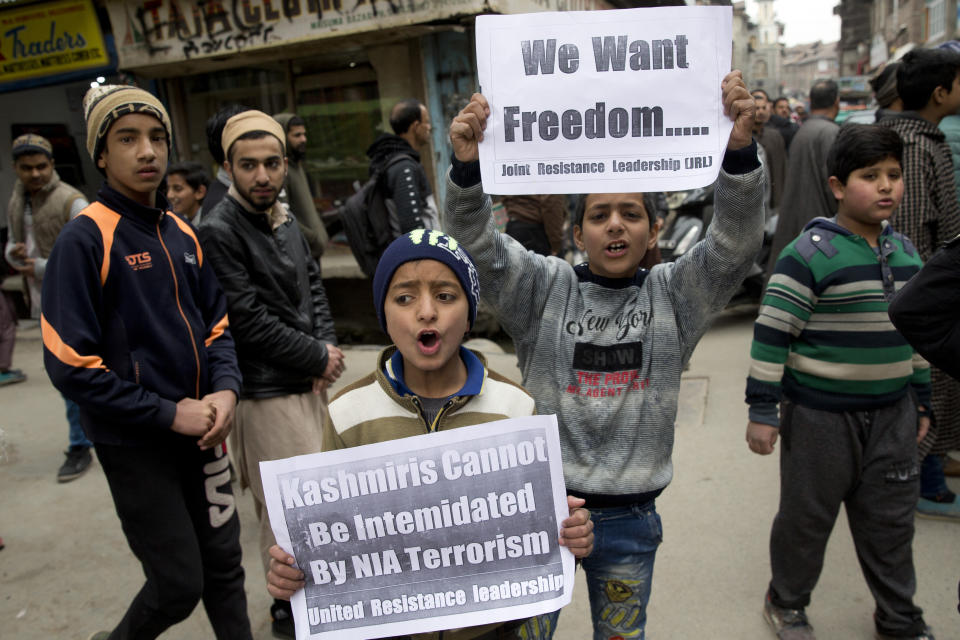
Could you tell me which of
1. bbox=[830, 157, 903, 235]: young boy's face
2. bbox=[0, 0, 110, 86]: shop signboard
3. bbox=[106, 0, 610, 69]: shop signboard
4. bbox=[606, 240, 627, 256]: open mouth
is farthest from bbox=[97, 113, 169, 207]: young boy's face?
bbox=[0, 0, 110, 86]: shop signboard

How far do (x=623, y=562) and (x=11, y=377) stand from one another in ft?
21.2

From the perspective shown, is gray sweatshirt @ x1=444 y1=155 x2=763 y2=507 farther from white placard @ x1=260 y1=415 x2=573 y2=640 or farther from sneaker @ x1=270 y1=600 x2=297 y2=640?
sneaker @ x1=270 y1=600 x2=297 y2=640

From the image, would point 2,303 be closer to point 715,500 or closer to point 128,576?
point 128,576

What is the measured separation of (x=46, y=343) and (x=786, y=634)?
104 inches

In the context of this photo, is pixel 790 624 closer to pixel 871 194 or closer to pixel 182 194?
pixel 871 194

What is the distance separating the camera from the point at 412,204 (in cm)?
415

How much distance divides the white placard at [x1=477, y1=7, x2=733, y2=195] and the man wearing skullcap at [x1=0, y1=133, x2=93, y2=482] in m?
3.49

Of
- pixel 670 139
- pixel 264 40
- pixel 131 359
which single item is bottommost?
pixel 131 359

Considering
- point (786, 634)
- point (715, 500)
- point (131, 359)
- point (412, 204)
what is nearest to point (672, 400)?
point (786, 634)

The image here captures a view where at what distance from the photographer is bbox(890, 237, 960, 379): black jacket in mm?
1605

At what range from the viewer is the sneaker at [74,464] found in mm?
4414

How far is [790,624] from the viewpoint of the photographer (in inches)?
104

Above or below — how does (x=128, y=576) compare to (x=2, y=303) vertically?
below

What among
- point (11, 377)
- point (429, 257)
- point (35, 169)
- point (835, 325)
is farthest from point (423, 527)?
point (11, 377)
